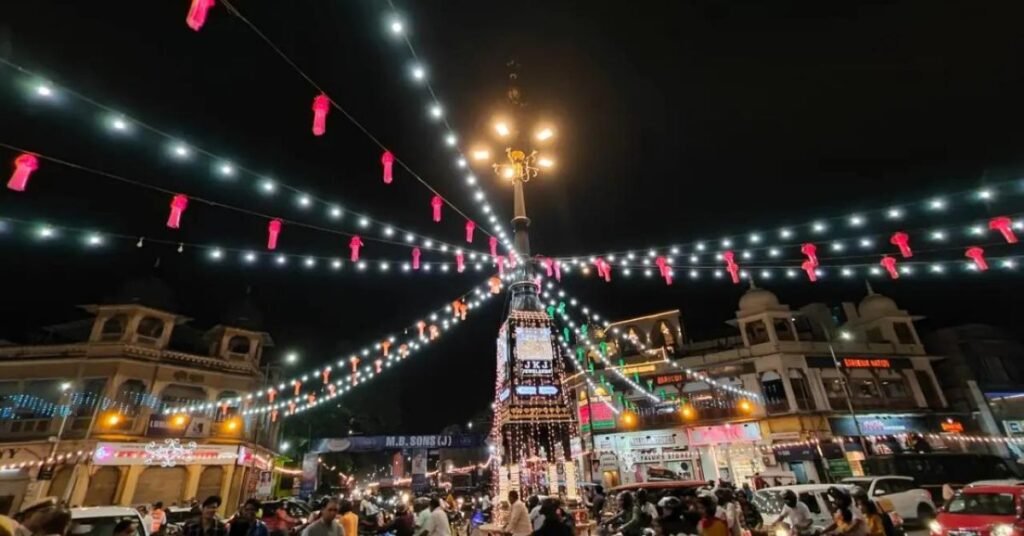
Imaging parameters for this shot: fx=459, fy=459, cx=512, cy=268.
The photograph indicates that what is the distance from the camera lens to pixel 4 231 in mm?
7523

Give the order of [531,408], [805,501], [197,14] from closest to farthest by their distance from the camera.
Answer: [197,14] → [805,501] → [531,408]

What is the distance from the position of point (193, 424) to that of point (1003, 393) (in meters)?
44.8

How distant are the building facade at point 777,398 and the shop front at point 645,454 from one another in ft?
0.19

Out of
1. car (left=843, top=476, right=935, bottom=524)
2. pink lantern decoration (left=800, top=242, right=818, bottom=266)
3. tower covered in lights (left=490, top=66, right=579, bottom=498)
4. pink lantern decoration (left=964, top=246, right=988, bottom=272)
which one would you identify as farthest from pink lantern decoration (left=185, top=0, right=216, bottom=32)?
car (left=843, top=476, right=935, bottom=524)

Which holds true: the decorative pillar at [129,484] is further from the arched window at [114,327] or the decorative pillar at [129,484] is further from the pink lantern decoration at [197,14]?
the pink lantern decoration at [197,14]

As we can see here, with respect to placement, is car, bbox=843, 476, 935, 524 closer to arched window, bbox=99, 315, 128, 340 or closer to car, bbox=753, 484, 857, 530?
car, bbox=753, 484, 857, 530

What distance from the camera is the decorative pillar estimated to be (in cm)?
2064

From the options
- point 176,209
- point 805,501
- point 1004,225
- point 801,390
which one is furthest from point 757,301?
point 176,209

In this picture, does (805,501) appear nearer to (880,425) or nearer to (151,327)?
(880,425)

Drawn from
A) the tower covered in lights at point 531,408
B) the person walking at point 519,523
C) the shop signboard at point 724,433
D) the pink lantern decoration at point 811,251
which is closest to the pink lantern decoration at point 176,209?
the person walking at point 519,523

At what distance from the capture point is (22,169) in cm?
696

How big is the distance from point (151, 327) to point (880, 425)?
39.3 meters

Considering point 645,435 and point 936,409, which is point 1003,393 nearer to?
point 936,409

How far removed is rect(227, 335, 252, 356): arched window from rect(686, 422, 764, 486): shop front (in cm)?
2650
